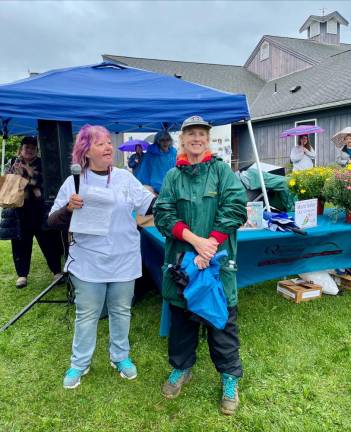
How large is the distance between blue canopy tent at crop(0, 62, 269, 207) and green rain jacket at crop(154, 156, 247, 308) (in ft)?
4.79

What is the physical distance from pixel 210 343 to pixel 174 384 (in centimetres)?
38

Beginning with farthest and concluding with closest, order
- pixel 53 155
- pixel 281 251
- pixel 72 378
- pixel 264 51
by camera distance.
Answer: pixel 264 51 < pixel 281 251 < pixel 53 155 < pixel 72 378

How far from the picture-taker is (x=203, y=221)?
199cm

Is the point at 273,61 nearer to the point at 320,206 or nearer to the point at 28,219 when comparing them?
the point at 320,206

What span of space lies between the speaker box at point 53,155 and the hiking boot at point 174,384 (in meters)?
1.65

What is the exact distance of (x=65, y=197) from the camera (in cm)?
219

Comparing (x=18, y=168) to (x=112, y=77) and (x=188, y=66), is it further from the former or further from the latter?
(x=188, y=66)

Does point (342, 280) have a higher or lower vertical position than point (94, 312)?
lower

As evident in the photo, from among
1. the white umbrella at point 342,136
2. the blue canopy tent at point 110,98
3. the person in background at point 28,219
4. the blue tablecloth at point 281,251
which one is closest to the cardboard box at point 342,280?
the blue tablecloth at point 281,251

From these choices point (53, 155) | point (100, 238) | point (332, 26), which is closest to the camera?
point (100, 238)

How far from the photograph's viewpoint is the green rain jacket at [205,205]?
1.97 metres

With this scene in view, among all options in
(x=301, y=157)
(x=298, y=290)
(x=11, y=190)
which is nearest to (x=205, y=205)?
(x=298, y=290)

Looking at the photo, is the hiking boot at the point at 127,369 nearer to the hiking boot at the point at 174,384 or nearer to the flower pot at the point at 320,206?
the hiking boot at the point at 174,384

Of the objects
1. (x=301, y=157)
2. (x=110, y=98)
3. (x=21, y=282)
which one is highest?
(x=110, y=98)
